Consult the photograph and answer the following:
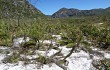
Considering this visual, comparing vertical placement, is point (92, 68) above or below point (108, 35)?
below

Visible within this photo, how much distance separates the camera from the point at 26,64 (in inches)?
311

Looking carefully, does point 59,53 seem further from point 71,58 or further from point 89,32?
point 89,32

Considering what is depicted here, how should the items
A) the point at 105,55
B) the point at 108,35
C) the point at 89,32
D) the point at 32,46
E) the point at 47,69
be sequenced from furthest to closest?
the point at 89,32, the point at 108,35, the point at 32,46, the point at 105,55, the point at 47,69

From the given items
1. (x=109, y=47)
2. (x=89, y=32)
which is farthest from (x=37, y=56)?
(x=89, y=32)

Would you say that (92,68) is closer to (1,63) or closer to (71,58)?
(71,58)

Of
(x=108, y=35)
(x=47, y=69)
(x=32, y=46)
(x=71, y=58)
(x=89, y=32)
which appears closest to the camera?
(x=47, y=69)

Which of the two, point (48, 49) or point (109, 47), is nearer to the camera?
point (48, 49)

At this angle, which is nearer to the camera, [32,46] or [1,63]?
[1,63]

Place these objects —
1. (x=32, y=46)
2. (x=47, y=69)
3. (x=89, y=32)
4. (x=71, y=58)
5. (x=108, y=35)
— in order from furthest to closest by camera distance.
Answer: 1. (x=89, y=32)
2. (x=108, y=35)
3. (x=32, y=46)
4. (x=71, y=58)
5. (x=47, y=69)

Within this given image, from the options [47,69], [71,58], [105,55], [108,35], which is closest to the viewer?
[47,69]

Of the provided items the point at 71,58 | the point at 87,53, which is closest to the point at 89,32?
the point at 87,53

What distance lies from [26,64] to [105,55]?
334 cm

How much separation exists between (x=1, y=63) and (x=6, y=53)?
47.6 inches

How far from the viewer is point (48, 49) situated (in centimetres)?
971
